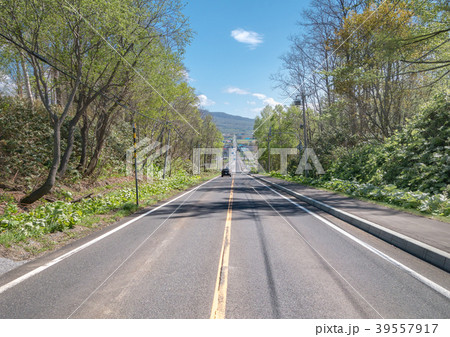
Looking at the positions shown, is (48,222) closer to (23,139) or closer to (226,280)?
(226,280)

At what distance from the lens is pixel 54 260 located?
5137 millimetres

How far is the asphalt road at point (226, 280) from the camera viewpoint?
325cm

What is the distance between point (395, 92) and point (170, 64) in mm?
17807

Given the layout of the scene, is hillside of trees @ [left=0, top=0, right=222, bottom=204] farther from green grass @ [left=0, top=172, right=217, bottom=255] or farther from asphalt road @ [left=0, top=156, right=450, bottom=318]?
asphalt road @ [left=0, top=156, right=450, bottom=318]

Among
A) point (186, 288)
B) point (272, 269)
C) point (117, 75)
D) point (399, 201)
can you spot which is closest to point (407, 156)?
point (399, 201)

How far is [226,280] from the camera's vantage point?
4.13 meters

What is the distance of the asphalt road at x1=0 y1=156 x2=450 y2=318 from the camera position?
325 cm

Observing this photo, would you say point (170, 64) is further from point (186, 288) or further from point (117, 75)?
point (186, 288)

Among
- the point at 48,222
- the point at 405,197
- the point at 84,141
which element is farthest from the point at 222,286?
the point at 84,141

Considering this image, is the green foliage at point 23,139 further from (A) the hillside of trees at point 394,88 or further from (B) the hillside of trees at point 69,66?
(A) the hillside of trees at point 394,88
